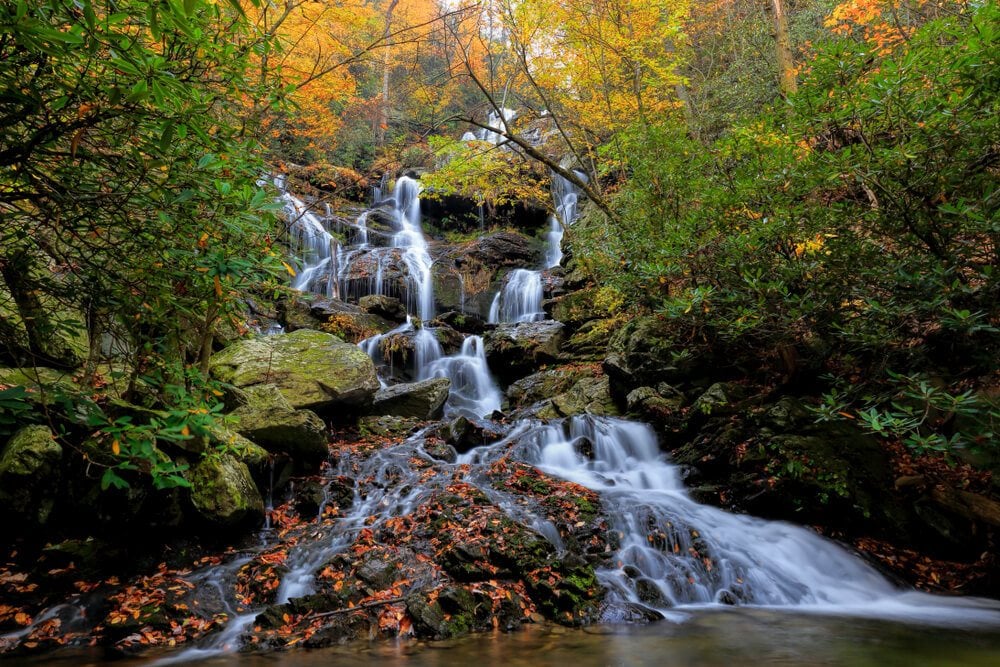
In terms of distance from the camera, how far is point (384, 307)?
49.1 ft

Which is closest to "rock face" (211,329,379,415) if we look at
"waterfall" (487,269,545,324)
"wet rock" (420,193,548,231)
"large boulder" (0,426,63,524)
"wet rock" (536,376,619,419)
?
"large boulder" (0,426,63,524)

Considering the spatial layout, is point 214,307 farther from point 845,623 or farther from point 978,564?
point 978,564

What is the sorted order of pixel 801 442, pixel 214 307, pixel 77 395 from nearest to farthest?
pixel 77 395 → pixel 214 307 → pixel 801 442

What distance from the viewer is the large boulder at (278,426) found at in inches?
255

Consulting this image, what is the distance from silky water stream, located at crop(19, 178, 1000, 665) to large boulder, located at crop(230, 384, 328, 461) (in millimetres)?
560

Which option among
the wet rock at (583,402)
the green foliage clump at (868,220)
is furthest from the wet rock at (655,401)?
the green foliage clump at (868,220)

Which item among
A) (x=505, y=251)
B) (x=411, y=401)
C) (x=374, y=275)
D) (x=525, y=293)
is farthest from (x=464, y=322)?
(x=411, y=401)

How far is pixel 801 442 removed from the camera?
20.8 feet

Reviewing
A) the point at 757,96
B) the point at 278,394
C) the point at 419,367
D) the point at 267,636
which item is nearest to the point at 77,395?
the point at 267,636

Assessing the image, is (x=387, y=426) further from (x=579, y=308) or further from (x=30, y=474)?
(x=579, y=308)

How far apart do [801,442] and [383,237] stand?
1673 cm

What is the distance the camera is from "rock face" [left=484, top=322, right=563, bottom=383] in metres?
12.7

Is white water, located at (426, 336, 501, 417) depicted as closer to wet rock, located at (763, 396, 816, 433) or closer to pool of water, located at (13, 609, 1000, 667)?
wet rock, located at (763, 396, 816, 433)

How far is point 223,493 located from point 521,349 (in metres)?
8.40
